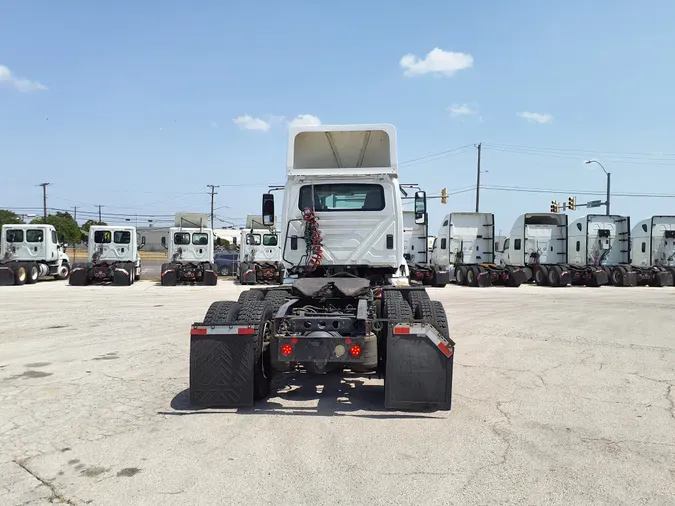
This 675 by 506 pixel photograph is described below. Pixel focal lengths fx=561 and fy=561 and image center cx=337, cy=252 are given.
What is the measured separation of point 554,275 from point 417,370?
24.8 m

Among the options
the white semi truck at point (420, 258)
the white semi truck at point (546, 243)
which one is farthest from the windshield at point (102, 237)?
the white semi truck at point (546, 243)

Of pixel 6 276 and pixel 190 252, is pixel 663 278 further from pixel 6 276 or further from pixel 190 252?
pixel 6 276

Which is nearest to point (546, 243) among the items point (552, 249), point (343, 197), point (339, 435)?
point (552, 249)

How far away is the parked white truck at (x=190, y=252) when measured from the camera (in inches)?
1073

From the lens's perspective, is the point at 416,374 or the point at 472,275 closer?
the point at 416,374

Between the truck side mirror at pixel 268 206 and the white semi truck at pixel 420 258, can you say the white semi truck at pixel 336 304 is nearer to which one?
the truck side mirror at pixel 268 206

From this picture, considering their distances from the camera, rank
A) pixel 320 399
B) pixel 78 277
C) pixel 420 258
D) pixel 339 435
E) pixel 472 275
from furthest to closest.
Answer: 1. pixel 420 258
2. pixel 472 275
3. pixel 78 277
4. pixel 320 399
5. pixel 339 435

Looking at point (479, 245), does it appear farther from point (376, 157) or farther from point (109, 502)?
point (109, 502)

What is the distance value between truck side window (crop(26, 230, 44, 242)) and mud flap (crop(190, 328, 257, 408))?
25.4 m

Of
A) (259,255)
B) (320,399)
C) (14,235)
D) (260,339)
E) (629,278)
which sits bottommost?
(320,399)

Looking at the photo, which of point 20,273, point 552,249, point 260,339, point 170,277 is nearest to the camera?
point 260,339

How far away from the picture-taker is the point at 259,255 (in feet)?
95.7

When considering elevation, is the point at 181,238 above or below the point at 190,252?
above

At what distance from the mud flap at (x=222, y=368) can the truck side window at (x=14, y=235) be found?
25.6 m
